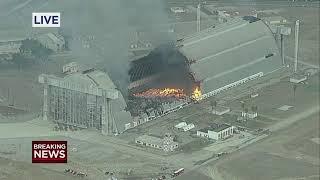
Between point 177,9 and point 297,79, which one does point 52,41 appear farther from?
point 297,79

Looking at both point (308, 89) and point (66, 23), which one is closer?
point (308, 89)

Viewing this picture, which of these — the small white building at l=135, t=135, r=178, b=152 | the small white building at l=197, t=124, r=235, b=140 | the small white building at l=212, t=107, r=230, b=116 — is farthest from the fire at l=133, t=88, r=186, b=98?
the small white building at l=135, t=135, r=178, b=152

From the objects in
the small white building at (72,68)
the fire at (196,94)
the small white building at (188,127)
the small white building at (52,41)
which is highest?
the small white building at (52,41)

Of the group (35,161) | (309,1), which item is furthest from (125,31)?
(309,1)

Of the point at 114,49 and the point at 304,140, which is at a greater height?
the point at 114,49

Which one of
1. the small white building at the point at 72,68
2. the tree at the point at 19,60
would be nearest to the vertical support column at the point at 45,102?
the small white building at the point at 72,68

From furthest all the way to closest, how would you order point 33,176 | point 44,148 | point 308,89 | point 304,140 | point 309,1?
1. point 309,1
2. point 308,89
3. point 304,140
4. point 33,176
5. point 44,148

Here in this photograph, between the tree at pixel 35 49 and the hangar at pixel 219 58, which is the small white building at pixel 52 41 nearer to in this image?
the tree at pixel 35 49

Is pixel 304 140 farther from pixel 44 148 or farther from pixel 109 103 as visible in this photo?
pixel 44 148
